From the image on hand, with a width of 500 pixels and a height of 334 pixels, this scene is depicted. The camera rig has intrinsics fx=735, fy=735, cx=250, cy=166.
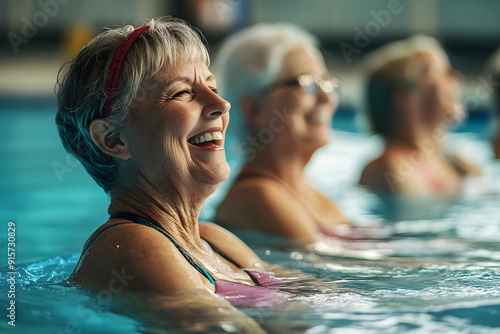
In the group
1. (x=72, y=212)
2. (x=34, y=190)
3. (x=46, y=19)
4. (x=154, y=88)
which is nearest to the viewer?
(x=154, y=88)

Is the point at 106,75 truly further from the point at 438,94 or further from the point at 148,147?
the point at 438,94

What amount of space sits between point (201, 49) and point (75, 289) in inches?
31.2

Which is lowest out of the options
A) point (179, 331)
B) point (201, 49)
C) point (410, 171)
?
point (179, 331)

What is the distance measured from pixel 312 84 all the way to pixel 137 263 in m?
1.93

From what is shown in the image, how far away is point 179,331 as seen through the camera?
1.92 meters

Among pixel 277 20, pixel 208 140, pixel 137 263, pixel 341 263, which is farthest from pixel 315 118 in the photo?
pixel 277 20

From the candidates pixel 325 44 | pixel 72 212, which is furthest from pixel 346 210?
pixel 325 44

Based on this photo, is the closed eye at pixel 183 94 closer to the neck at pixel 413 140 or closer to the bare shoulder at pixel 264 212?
the bare shoulder at pixel 264 212

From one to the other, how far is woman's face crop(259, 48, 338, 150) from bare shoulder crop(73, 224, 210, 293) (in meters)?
1.68

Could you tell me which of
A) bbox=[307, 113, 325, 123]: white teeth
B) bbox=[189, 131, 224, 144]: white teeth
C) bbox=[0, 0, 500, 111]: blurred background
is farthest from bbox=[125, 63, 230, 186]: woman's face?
bbox=[0, 0, 500, 111]: blurred background

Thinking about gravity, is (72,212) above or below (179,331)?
above

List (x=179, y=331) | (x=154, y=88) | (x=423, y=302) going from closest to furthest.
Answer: (x=179, y=331) → (x=154, y=88) → (x=423, y=302)

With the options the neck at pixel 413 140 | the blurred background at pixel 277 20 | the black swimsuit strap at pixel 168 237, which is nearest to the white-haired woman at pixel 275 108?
the black swimsuit strap at pixel 168 237

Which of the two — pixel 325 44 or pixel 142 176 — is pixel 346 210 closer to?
pixel 142 176
